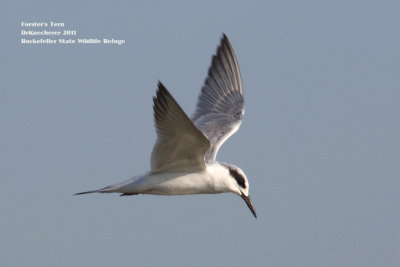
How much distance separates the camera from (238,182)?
11070 mm

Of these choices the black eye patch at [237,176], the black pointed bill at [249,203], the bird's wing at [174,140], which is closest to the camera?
the bird's wing at [174,140]

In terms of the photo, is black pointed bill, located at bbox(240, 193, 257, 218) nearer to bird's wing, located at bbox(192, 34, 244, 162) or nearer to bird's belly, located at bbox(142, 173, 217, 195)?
bird's belly, located at bbox(142, 173, 217, 195)

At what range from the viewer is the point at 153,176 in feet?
34.8

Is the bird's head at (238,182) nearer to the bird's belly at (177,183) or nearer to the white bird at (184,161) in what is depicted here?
the white bird at (184,161)

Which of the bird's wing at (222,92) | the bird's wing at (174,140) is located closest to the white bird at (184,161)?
the bird's wing at (174,140)


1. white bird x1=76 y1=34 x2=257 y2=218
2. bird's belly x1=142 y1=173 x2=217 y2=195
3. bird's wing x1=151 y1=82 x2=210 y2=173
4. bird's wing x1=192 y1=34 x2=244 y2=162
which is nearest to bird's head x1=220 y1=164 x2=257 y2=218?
white bird x1=76 y1=34 x2=257 y2=218

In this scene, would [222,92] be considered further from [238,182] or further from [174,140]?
[174,140]

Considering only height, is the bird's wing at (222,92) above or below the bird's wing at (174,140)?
A: above

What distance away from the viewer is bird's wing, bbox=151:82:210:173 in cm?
916

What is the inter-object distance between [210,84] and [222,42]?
778mm

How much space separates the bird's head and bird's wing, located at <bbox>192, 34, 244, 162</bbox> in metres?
2.07

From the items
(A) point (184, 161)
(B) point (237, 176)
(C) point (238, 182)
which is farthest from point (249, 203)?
(A) point (184, 161)

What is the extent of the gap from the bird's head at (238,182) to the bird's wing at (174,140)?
54 cm

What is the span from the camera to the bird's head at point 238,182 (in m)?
10.9
